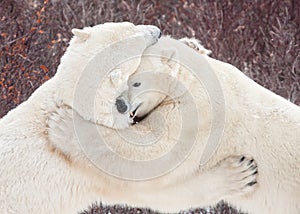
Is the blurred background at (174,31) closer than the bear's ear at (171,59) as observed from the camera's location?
No

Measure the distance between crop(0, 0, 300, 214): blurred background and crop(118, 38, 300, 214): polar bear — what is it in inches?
174

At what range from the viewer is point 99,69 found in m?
3.45

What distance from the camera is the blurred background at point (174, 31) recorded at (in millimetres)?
8289

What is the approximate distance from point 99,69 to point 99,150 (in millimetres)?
438

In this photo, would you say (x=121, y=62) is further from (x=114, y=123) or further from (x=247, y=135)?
(x=247, y=135)

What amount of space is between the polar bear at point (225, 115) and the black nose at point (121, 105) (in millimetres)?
29

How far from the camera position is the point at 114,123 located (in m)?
3.51

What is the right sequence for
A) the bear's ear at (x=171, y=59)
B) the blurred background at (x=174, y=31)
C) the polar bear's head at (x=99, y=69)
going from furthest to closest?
the blurred background at (x=174, y=31) → the bear's ear at (x=171, y=59) → the polar bear's head at (x=99, y=69)

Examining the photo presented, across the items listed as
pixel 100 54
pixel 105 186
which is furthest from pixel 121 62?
pixel 105 186

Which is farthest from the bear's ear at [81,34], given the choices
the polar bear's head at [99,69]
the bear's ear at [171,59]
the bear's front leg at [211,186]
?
the bear's front leg at [211,186]

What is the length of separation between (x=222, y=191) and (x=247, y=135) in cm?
36

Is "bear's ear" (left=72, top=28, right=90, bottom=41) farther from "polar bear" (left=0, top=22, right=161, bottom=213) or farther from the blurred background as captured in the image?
the blurred background

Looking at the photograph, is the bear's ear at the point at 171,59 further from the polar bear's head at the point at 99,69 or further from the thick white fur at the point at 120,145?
the polar bear's head at the point at 99,69

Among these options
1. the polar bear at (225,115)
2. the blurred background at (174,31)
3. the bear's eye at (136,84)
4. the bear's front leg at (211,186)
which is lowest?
the blurred background at (174,31)
